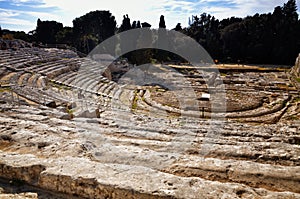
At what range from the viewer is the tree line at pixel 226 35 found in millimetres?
41531

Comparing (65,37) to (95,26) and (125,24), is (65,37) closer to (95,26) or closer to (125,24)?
(95,26)

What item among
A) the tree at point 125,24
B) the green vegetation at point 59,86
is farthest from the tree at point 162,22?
the green vegetation at point 59,86

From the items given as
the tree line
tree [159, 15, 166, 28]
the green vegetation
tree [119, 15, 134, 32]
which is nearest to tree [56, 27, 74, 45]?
the tree line

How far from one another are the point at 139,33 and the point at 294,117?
95.0 ft

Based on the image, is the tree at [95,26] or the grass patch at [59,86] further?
the tree at [95,26]

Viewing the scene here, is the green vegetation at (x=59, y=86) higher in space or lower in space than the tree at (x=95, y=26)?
lower

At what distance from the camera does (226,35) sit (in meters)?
46.9

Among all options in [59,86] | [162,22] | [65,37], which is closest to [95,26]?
[65,37]

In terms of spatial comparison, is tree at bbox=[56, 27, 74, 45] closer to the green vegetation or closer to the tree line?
the tree line

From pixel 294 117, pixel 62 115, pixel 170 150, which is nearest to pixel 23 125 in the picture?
pixel 62 115

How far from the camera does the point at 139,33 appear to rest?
39.2 metres

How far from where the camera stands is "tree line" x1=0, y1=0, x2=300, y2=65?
41531 millimetres

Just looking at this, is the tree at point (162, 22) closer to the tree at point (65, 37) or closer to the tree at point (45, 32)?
the tree at point (65, 37)

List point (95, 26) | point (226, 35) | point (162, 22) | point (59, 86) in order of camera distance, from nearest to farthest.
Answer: point (59, 86)
point (162, 22)
point (226, 35)
point (95, 26)
